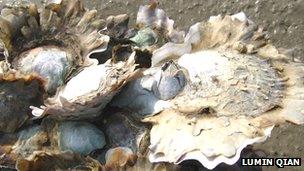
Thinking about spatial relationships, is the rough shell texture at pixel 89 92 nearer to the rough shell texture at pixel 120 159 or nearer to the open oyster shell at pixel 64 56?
the open oyster shell at pixel 64 56

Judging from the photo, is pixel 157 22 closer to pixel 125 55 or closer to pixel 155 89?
pixel 125 55

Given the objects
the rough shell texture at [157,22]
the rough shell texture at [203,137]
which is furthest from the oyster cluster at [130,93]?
the rough shell texture at [157,22]

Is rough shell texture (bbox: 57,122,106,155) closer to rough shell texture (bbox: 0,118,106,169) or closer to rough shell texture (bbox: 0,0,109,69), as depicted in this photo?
rough shell texture (bbox: 0,118,106,169)

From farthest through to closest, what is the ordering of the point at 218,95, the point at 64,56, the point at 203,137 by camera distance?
the point at 64,56 < the point at 218,95 < the point at 203,137

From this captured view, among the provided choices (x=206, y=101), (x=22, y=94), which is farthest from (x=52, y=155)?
(x=206, y=101)

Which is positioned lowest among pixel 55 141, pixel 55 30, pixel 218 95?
pixel 55 141

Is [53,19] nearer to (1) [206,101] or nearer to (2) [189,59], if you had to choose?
(2) [189,59]

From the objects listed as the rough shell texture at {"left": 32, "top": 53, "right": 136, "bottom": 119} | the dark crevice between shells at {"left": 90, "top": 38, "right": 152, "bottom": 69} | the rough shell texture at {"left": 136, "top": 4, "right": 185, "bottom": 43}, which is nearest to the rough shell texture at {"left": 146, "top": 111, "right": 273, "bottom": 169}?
the rough shell texture at {"left": 32, "top": 53, "right": 136, "bottom": 119}

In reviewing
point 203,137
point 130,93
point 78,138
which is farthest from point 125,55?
point 203,137
